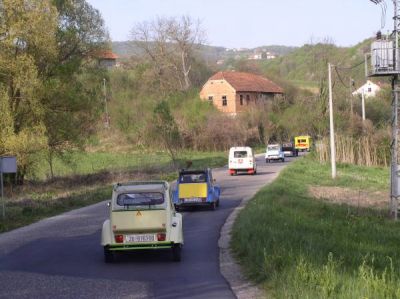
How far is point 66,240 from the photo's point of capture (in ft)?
60.4

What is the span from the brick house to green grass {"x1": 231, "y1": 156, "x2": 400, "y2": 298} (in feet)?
246

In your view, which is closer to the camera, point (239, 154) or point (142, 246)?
point (142, 246)

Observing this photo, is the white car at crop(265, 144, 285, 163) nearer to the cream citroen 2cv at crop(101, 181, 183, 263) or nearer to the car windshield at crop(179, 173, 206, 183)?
the car windshield at crop(179, 173, 206, 183)

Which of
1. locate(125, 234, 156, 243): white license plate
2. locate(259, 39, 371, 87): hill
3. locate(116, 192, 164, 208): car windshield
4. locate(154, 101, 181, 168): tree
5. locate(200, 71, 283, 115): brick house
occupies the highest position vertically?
locate(259, 39, 371, 87): hill

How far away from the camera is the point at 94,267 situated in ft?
45.3

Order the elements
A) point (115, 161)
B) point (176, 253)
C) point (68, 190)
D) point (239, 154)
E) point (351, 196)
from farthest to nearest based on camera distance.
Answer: point (115, 161)
point (239, 154)
point (68, 190)
point (351, 196)
point (176, 253)

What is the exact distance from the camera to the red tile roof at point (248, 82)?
102 meters

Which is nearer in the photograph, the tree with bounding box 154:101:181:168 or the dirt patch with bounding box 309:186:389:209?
the dirt patch with bounding box 309:186:389:209

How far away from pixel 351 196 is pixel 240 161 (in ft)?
59.3

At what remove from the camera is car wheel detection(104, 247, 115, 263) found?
46.3 feet

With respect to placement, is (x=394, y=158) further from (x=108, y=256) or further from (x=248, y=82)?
(x=248, y=82)

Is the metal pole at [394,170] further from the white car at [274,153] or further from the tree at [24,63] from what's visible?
the white car at [274,153]

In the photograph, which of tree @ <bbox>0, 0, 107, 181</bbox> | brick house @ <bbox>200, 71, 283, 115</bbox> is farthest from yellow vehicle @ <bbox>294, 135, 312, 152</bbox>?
tree @ <bbox>0, 0, 107, 181</bbox>

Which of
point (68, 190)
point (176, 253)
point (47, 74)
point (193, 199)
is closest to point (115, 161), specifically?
point (47, 74)
